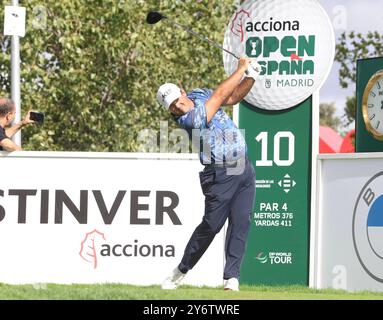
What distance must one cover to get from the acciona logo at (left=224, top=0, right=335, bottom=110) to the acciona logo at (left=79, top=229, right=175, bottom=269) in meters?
2.02

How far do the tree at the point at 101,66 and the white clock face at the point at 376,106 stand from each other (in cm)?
1066

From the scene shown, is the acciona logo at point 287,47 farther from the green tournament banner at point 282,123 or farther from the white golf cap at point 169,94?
the white golf cap at point 169,94

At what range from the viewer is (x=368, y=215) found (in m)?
12.2

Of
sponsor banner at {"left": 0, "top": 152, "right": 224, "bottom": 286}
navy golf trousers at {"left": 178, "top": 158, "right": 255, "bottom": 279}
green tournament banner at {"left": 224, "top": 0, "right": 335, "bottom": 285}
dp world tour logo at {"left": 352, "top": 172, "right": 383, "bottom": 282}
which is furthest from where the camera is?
green tournament banner at {"left": 224, "top": 0, "right": 335, "bottom": 285}

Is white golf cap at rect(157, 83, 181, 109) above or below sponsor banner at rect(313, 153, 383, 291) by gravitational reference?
above

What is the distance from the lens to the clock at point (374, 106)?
1317 centimetres

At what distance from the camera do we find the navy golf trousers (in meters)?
10.9

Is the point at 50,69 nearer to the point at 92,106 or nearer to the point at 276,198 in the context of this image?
the point at 92,106

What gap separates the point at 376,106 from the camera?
13.3 metres

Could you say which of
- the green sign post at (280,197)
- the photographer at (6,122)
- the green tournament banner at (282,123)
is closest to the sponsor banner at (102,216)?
the photographer at (6,122)

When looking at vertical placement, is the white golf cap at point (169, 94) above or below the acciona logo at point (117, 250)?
above

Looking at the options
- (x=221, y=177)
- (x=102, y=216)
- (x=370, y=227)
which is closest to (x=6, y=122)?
(x=102, y=216)

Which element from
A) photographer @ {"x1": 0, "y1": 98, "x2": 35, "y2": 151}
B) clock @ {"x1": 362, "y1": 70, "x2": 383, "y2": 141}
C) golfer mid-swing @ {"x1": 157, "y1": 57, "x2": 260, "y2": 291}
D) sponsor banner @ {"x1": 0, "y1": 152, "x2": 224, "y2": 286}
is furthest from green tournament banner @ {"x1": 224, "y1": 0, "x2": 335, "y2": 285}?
photographer @ {"x1": 0, "y1": 98, "x2": 35, "y2": 151}

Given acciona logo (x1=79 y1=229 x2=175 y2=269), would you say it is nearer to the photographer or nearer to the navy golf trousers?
the photographer
